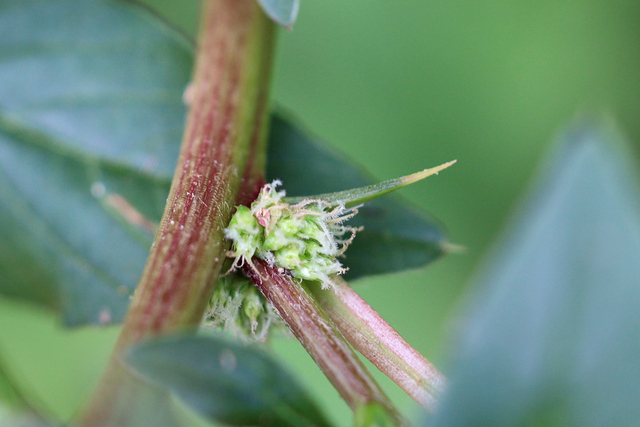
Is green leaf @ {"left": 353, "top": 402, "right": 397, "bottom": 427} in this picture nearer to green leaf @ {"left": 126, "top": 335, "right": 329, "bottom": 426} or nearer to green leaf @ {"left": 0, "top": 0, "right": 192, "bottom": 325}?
green leaf @ {"left": 126, "top": 335, "right": 329, "bottom": 426}

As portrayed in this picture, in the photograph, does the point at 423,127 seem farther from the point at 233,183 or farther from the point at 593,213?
the point at 593,213

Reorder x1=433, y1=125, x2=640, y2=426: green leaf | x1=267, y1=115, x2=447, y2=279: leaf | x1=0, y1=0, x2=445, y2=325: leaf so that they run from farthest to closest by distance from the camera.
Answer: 1. x1=0, y1=0, x2=445, y2=325: leaf
2. x1=267, y1=115, x2=447, y2=279: leaf
3. x1=433, y1=125, x2=640, y2=426: green leaf

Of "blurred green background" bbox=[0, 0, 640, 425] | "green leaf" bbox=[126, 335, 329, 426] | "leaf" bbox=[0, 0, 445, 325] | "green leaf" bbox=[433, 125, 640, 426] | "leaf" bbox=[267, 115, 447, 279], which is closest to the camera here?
"green leaf" bbox=[433, 125, 640, 426]

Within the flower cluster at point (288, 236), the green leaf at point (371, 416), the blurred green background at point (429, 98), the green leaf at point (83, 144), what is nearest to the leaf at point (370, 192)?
the flower cluster at point (288, 236)

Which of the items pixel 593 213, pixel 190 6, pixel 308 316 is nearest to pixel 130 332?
pixel 308 316

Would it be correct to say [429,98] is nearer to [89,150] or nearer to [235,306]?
[89,150]

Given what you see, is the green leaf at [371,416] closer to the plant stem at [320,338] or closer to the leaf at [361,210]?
the plant stem at [320,338]

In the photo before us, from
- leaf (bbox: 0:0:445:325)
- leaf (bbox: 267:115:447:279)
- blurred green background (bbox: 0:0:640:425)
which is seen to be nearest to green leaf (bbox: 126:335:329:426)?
leaf (bbox: 267:115:447:279)
